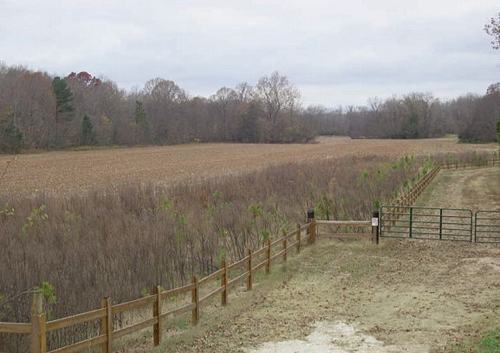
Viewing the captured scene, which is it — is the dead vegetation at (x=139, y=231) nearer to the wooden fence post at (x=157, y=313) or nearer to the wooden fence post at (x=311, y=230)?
the wooden fence post at (x=311, y=230)

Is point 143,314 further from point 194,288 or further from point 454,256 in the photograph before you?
point 454,256

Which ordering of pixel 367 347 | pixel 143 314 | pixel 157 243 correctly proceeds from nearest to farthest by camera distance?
pixel 367 347 → pixel 143 314 → pixel 157 243

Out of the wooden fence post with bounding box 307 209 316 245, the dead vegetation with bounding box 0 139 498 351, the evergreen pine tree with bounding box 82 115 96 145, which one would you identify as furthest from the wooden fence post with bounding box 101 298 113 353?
the evergreen pine tree with bounding box 82 115 96 145

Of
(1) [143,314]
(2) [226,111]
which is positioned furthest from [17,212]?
(2) [226,111]

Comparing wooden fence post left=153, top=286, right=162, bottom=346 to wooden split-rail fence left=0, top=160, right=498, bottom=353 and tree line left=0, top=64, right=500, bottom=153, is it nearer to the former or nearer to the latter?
wooden split-rail fence left=0, top=160, right=498, bottom=353

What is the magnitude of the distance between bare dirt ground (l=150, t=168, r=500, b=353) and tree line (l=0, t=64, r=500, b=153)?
4158 cm

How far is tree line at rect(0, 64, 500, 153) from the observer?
73.5 meters

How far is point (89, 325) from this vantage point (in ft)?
36.2

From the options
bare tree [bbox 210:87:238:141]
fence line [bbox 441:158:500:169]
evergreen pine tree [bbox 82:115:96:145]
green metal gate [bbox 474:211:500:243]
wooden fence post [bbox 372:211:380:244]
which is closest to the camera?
green metal gate [bbox 474:211:500:243]

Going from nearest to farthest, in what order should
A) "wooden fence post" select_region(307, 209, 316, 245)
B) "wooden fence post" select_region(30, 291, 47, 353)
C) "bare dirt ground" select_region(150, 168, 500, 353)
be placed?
"wooden fence post" select_region(30, 291, 47, 353) < "bare dirt ground" select_region(150, 168, 500, 353) < "wooden fence post" select_region(307, 209, 316, 245)

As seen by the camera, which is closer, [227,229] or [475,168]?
[227,229]

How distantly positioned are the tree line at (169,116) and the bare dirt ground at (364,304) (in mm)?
41577

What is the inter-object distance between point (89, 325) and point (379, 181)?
71.7 ft

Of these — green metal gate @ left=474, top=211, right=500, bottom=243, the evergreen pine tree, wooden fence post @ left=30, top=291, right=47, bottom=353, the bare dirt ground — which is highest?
the evergreen pine tree
